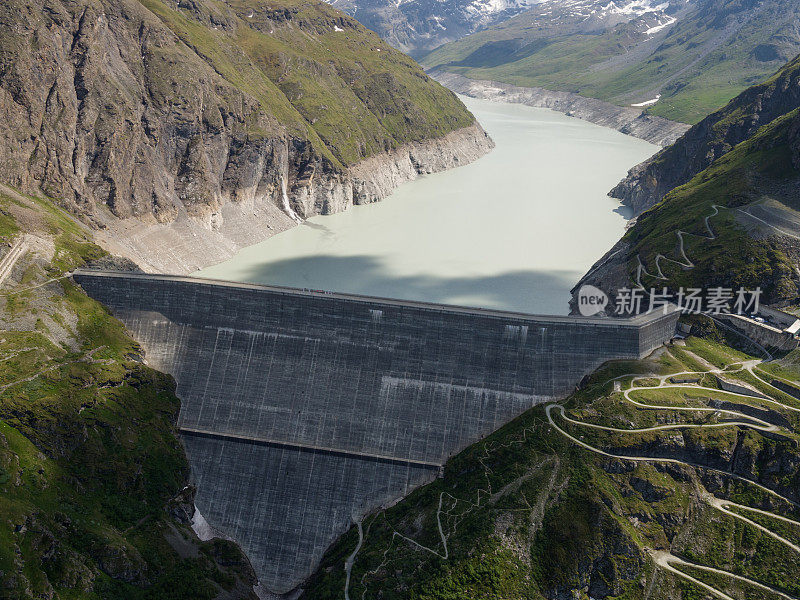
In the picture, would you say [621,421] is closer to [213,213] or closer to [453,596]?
[453,596]

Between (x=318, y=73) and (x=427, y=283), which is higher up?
(x=318, y=73)

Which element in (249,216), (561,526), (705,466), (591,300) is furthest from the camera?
(249,216)

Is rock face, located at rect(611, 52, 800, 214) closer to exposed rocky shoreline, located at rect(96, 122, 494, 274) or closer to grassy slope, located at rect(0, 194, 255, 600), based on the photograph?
exposed rocky shoreline, located at rect(96, 122, 494, 274)

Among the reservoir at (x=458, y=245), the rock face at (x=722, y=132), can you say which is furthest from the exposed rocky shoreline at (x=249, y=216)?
the rock face at (x=722, y=132)

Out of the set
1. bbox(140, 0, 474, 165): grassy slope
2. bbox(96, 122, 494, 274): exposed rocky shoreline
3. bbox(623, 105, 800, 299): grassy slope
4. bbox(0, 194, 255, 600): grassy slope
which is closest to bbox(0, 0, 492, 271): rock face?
bbox(96, 122, 494, 274): exposed rocky shoreline

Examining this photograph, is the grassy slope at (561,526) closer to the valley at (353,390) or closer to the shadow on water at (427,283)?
the valley at (353,390)

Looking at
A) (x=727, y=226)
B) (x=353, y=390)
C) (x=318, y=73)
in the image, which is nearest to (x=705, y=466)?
(x=353, y=390)

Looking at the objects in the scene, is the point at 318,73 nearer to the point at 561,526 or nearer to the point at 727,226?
the point at 727,226
